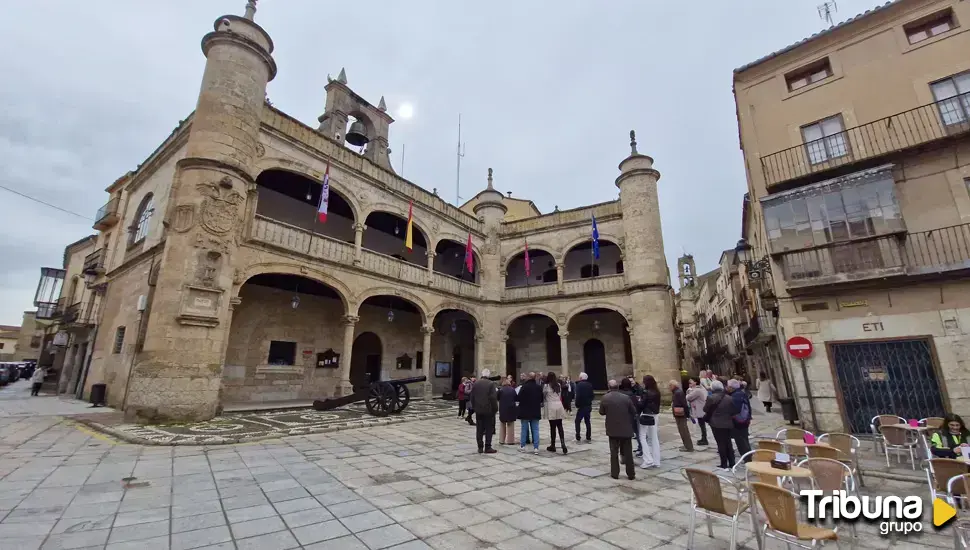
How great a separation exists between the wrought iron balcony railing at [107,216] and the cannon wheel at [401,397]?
616 inches

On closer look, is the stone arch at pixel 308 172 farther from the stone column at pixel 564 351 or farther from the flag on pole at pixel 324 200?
the stone column at pixel 564 351

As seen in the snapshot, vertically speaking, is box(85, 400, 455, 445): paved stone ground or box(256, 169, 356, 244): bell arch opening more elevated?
box(256, 169, 356, 244): bell arch opening

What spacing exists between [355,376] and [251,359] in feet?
15.4

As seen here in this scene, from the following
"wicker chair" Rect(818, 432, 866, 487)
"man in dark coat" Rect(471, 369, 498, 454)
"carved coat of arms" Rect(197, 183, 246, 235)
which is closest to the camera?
"wicker chair" Rect(818, 432, 866, 487)

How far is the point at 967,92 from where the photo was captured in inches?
334

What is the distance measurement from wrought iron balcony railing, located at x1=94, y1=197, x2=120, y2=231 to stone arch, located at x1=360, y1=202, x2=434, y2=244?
38.7 ft

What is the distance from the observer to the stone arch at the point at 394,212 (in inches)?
580

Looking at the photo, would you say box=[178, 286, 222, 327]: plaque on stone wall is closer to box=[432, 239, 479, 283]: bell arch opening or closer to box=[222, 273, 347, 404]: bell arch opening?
box=[222, 273, 347, 404]: bell arch opening

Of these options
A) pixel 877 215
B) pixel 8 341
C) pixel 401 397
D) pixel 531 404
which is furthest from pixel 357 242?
pixel 8 341

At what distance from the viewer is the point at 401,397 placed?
12.6 metres

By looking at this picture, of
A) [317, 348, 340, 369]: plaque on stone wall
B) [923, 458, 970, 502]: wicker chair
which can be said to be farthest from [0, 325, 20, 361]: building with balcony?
[923, 458, 970, 502]: wicker chair

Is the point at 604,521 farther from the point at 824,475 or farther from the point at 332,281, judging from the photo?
the point at 332,281

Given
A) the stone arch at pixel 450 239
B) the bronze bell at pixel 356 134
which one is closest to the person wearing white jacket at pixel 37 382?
the bronze bell at pixel 356 134

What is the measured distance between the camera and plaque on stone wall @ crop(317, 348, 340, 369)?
582 inches
